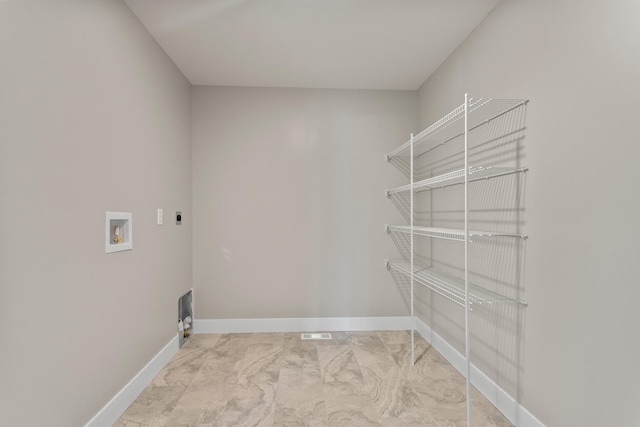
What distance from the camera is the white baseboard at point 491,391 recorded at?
1.77 metres

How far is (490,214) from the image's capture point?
2037mm

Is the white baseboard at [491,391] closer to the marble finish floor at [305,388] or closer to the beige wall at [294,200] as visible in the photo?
the marble finish floor at [305,388]

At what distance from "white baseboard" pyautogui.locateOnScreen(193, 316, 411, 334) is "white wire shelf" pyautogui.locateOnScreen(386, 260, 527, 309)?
0.56m

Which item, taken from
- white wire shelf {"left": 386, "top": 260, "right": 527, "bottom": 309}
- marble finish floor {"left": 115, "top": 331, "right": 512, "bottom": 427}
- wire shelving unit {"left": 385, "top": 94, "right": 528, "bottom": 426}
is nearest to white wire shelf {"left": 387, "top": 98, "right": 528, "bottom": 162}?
wire shelving unit {"left": 385, "top": 94, "right": 528, "bottom": 426}

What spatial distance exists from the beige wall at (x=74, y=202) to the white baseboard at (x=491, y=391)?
2.11 meters

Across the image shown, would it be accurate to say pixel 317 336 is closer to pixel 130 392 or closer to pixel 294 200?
pixel 294 200

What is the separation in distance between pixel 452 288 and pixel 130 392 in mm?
2016

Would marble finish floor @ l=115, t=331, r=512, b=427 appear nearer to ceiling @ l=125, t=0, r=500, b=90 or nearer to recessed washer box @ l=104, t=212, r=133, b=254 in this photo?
recessed washer box @ l=104, t=212, r=133, b=254

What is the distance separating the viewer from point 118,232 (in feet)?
6.36

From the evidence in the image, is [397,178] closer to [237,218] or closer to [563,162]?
[237,218]

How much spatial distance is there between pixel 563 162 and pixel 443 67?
5.08ft

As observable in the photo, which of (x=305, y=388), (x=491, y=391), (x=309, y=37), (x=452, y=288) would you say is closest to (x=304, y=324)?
(x=305, y=388)

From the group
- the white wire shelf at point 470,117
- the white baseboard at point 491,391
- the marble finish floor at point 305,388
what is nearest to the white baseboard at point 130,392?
the marble finish floor at point 305,388

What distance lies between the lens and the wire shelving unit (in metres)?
1.78
